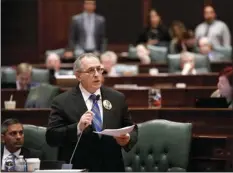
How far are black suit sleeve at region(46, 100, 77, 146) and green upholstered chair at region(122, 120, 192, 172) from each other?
75 centimetres

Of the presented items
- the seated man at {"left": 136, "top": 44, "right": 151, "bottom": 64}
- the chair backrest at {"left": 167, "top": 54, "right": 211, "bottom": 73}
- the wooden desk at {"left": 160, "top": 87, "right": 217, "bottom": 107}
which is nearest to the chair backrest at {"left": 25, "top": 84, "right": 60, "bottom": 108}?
the wooden desk at {"left": 160, "top": 87, "right": 217, "bottom": 107}

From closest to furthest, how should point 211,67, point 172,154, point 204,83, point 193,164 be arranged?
point 172,154 → point 193,164 → point 204,83 → point 211,67

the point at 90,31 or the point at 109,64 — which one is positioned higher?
the point at 90,31

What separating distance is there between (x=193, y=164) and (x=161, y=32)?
733cm

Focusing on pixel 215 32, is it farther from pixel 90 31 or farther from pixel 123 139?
pixel 123 139

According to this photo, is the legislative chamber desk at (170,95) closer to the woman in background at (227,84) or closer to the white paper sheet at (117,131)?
the woman in background at (227,84)

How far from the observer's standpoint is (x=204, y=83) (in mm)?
9312

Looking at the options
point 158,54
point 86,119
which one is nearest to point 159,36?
point 158,54

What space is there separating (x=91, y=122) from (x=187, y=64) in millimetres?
5658

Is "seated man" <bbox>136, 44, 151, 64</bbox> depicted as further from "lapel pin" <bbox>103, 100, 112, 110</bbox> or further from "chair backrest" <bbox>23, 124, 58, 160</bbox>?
"lapel pin" <bbox>103, 100, 112, 110</bbox>

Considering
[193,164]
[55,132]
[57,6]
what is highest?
[57,6]

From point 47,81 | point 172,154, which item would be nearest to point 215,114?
point 172,154

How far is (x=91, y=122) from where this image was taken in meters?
4.70

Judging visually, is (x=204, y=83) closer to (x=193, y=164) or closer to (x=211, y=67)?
(x=211, y=67)
